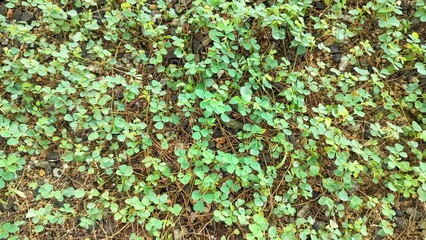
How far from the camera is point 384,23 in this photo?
2.07 meters

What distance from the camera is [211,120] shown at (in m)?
1.91

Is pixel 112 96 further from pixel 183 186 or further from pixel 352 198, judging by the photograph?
pixel 352 198

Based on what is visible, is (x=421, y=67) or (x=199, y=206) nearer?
(x=199, y=206)

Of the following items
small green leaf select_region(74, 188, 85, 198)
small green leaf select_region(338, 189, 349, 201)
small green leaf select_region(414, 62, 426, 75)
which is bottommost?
small green leaf select_region(74, 188, 85, 198)

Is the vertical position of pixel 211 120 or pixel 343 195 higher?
pixel 211 120

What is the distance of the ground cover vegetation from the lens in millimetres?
1845

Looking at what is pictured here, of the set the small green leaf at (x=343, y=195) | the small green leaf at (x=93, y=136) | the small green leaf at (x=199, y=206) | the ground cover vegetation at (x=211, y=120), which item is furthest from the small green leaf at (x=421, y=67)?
the small green leaf at (x=93, y=136)

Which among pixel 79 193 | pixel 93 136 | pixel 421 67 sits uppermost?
pixel 421 67

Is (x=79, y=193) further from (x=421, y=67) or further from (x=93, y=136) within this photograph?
(x=421, y=67)

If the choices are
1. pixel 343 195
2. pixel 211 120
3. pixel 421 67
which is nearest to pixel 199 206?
pixel 211 120

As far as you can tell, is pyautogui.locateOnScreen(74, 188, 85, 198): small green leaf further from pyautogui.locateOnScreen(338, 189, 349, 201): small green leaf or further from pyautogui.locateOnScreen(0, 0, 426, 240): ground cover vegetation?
pyautogui.locateOnScreen(338, 189, 349, 201): small green leaf

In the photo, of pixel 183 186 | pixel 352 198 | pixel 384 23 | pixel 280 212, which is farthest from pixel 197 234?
pixel 384 23

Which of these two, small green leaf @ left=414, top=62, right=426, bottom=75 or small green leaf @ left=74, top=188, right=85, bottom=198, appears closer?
small green leaf @ left=74, top=188, right=85, bottom=198

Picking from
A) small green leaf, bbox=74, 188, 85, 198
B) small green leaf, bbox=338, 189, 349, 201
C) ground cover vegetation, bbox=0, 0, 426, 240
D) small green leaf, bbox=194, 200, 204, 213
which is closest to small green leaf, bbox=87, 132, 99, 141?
ground cover vegetation, bbox=0, 0, 426, 240
